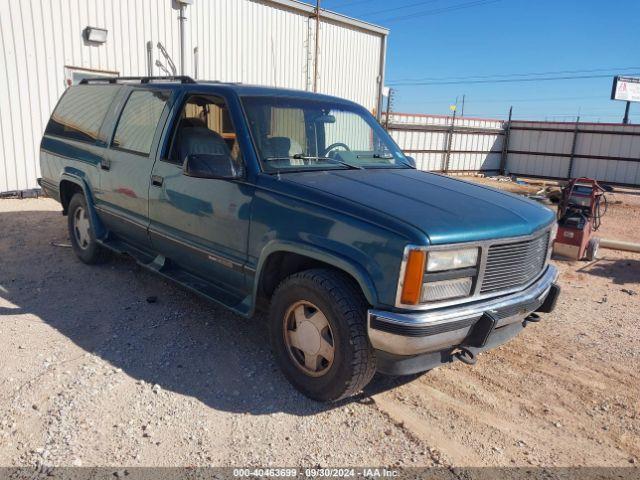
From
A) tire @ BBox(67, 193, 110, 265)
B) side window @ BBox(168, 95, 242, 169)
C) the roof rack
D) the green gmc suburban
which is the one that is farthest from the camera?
tire @ BBox(67, 193, 110, 265)

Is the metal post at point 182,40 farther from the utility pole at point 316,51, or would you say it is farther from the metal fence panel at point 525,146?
the metal fence panel at point 525,146

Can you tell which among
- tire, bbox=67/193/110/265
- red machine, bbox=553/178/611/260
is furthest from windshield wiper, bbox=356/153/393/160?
red machine, bbox=553/178/611/260

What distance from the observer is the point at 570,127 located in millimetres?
19297

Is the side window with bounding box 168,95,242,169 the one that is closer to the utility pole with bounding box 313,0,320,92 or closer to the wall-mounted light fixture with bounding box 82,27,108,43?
the wall-mounted light fixture with bounding box 82,27,108,43

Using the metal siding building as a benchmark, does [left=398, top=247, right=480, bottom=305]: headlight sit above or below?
below

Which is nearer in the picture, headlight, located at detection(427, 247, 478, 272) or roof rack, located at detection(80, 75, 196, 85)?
headlight, located at detection(427, 247, 478, 272)

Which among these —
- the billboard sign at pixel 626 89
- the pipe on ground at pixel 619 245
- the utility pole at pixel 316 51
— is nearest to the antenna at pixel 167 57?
the utility pole at pixel 316 51

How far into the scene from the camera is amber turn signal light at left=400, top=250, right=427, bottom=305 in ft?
8.72

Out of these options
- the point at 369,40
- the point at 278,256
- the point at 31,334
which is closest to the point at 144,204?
the point at 31,334

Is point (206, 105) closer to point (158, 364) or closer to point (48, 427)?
point (158, 364)

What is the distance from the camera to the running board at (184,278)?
3700mm

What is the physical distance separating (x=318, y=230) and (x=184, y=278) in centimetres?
167

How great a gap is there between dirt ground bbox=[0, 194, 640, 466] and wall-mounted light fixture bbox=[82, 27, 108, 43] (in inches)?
275

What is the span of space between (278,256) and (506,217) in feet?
4.87
